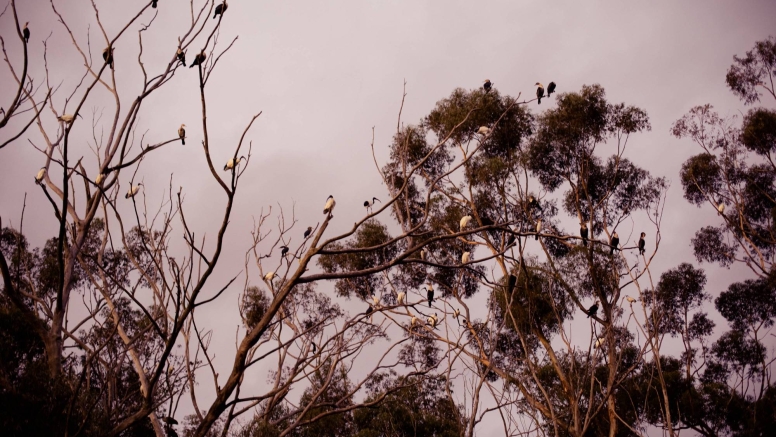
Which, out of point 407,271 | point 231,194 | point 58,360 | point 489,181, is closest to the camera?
point 231,194

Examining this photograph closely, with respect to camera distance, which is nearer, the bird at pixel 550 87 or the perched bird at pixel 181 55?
the perched bird at pixel 181 55

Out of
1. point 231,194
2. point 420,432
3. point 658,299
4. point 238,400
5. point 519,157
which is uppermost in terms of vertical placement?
point 519,157

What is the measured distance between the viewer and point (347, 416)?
13.8 m

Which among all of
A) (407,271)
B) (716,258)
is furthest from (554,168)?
(716,258)

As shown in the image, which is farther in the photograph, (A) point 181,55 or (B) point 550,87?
(B) point 550,87

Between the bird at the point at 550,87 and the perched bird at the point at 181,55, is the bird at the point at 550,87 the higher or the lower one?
the higher one

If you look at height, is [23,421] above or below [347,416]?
below

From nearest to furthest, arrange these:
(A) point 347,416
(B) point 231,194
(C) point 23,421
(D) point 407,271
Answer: (B) point 231,194 → (C) point 23,421 → (D) point 407,271 → (A) point 347,416

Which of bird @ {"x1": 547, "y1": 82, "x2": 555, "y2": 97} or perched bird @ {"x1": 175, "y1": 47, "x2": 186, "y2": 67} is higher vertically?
bird @ {"x1": 547, "y1": 82, "x2": 555, "y2": 97}

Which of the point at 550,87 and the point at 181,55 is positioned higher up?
the point at 550,87

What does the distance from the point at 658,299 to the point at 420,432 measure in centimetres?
706

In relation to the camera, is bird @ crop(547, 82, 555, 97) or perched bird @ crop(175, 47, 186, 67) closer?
perched bird @ crop(175, 47, 186, 67)

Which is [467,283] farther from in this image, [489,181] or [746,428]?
[746,428]

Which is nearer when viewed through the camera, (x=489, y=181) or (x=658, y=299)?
(x=489, y=181)
